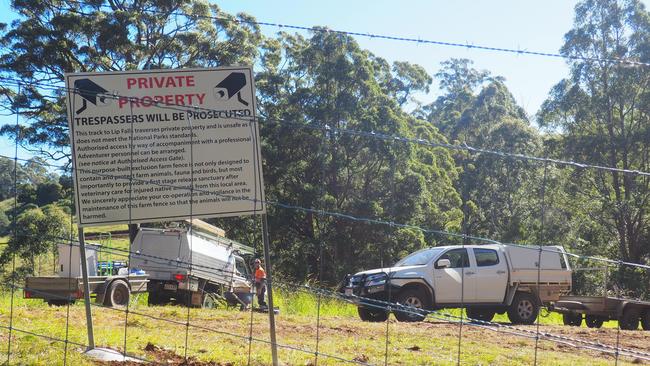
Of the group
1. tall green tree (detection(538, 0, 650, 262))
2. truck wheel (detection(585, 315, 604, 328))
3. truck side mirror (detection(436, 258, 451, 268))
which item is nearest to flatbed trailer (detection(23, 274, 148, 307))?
truck side mirror (detection(436, 258, 451, 268))

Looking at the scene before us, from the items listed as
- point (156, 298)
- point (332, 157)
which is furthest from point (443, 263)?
point (332, 157)

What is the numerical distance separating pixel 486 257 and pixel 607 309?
2.67 metres

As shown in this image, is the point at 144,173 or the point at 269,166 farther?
the point at 269,166

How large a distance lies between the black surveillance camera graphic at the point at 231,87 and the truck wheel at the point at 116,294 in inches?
433

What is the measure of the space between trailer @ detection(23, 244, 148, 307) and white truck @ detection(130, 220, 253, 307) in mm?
569

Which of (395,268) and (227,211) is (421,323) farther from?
(227,211)

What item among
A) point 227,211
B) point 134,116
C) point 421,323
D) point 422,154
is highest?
point 422,154

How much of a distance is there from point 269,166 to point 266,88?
159 inches

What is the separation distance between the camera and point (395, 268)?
588 inches

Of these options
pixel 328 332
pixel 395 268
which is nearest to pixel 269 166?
pixel 395 268

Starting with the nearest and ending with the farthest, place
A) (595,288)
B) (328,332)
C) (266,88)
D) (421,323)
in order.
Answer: (328,332) → (421,323) → (595,288) → (266,88)

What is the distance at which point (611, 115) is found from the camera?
113ft

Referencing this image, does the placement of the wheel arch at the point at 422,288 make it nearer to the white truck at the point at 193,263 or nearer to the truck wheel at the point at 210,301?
the white truck at the point at 193,263

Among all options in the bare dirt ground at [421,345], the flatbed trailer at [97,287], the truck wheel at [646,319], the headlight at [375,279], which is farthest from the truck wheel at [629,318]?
the flatbed trailer at [97,287]
